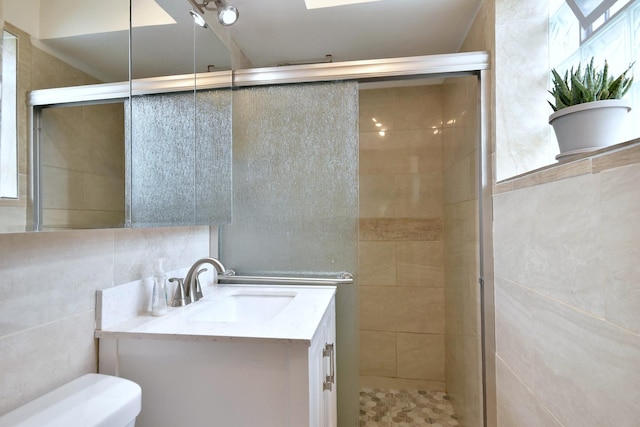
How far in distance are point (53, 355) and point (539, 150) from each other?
175 centimetres

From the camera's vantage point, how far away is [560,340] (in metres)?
0.79

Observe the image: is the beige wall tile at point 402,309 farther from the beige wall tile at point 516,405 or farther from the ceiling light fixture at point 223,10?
the ceiling light fixture at point 223,10

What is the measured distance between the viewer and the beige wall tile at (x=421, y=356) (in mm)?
2100

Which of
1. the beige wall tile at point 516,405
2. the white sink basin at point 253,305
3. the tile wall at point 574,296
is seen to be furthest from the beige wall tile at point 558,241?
the white sink basin at point 253,305

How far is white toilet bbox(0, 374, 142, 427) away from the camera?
62cm

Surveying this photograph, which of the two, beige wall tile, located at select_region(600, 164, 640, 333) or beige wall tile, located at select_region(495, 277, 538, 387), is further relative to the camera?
beige wall tile, located at select_region(495, 277, 538, 387)

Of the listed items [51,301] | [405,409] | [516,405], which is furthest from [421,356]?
[51,301]

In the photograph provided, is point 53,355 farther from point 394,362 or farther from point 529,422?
point 394,362

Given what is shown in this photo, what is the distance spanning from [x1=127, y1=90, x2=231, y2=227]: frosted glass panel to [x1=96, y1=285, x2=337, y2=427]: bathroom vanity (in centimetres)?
37

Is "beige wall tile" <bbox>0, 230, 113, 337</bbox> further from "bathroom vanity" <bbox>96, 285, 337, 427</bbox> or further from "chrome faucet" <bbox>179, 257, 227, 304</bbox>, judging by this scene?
"chrome faucet" <bbox>179, 257, 227, 304</bbox>

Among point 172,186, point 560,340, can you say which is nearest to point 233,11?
point 172,186

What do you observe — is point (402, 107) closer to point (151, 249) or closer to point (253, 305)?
point (253, 305)

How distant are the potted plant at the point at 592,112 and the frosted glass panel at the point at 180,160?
1294mm

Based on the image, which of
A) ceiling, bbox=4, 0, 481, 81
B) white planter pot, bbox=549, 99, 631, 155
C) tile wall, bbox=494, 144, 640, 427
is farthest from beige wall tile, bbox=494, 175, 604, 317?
ceiling, bbox=4, 0, 481, 81
